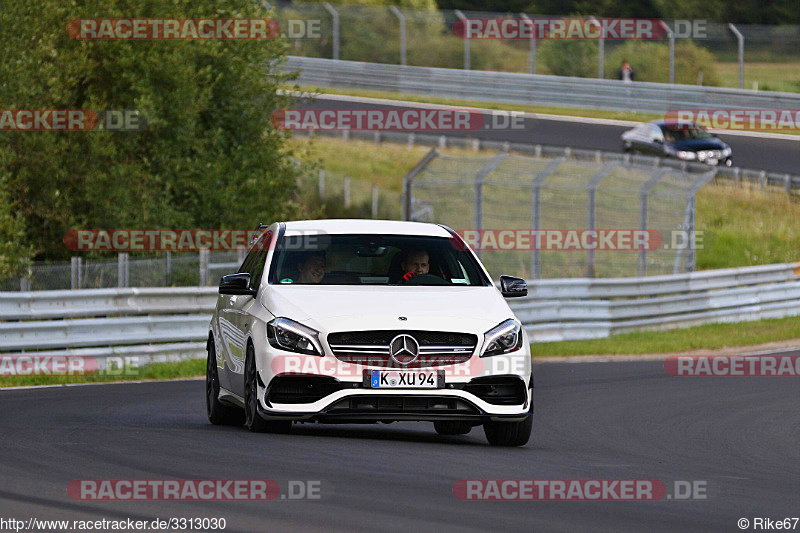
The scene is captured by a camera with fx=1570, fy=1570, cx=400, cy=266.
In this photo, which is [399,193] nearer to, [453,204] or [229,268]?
[453,204]

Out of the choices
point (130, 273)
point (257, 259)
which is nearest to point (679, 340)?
point (130, 273)

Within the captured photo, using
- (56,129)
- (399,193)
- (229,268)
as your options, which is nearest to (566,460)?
(229,268)

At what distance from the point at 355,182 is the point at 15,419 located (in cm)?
3290

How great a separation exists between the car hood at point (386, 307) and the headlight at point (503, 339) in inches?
1.8

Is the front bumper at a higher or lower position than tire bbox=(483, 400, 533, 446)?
higher

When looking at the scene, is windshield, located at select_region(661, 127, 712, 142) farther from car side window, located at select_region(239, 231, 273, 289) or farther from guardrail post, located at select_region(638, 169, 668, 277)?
car side window, located at select_region(239, 231, 273, 289)

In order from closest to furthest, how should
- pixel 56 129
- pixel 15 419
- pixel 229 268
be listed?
pixel 15 419 < pixel 229 268 < pixel 56 129

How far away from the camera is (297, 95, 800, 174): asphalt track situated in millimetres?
46688

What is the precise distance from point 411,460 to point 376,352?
92cm

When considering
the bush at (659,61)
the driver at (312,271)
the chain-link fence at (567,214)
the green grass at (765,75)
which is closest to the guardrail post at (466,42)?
the bush at (659,61)

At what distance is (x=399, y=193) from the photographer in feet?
147

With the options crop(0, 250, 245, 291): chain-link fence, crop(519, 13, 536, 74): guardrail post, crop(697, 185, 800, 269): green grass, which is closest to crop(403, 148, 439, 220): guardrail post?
crop(0, 250, 245, 291): chain-link fence

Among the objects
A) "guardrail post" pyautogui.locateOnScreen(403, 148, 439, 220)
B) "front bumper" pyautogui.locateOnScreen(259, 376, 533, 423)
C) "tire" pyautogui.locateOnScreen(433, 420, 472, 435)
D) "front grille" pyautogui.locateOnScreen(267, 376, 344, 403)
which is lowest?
"tire" pyautogui.locateOnScreen(433, 420, 472, 435)

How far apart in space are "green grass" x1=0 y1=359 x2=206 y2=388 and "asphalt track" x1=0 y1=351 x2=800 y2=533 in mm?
1466
